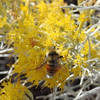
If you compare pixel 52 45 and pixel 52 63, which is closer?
pixel 52 63

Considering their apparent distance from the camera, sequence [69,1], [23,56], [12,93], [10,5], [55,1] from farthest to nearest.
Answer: [69,1] < [10,5] < [55,1] < [12,93] < [23,56]

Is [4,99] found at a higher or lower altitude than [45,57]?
lower

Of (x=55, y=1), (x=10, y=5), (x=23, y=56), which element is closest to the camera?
(x=23, y=56)

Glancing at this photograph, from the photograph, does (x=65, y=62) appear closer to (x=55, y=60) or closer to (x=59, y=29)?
(x=55, y=60)

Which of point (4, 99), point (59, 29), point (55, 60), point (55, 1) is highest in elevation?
point (55, 1)

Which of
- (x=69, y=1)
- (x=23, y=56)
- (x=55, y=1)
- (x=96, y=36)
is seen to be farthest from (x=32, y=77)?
(x=69, y=1)

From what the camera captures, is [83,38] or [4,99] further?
[4,99]

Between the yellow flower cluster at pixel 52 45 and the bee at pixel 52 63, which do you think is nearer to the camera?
the bee at pixel 52 63

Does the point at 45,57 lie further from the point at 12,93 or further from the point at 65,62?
the point at 12,93

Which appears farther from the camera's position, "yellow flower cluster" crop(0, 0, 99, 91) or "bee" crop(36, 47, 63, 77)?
"yellow flower cluster" crop(0, 0, 99, 91)

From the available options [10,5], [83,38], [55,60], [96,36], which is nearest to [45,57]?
[55,60]
